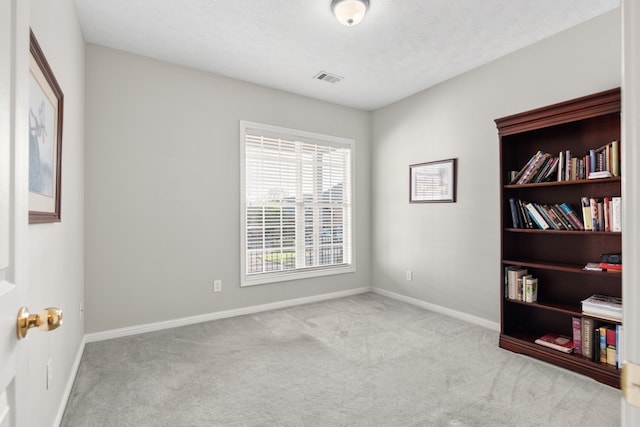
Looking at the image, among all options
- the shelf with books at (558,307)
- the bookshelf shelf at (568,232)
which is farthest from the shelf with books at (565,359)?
the bookshelf shelf at (568,232)

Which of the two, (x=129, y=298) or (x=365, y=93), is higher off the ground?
(x=365, y=93)

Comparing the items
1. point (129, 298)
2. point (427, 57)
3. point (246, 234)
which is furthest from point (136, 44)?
point (427, 57)

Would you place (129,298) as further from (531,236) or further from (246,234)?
(531,236)

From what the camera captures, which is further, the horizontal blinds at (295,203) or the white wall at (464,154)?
the horizontal blinds at (295,203)

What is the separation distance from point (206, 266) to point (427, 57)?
3115mm

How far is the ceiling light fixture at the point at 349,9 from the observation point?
7.63ft

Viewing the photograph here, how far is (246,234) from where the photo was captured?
3.79 metres

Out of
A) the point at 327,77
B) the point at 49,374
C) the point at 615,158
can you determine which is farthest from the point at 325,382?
the point at 327,77

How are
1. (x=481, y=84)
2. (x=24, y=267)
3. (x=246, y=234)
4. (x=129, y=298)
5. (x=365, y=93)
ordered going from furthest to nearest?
(x=365, y=93) → (x=246, y=234) → (x=481, y=84) → (x=129, y=298) → (x=24, y=267)

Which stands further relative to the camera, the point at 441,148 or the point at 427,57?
the point at 441,148

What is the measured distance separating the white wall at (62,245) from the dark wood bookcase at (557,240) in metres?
3.13

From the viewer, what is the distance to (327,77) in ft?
12.1

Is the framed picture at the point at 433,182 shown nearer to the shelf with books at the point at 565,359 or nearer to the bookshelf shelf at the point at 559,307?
the bookshelf shelf at the point at 559,307

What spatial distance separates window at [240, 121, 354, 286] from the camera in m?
3.87
